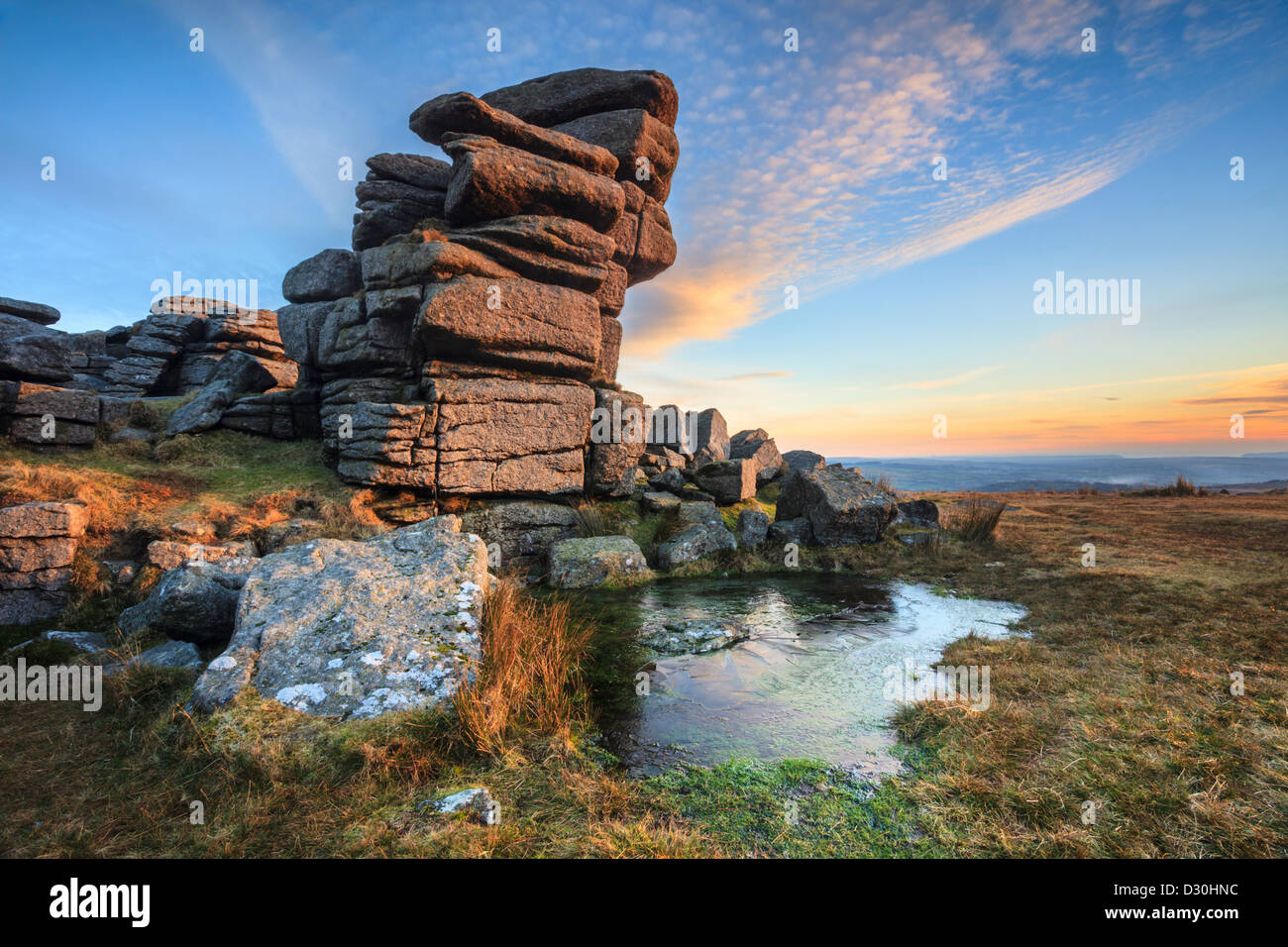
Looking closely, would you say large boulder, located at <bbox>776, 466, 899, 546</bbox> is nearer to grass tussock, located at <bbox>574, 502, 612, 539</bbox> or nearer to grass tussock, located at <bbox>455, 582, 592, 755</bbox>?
grass tussock, located at <bbox>574, 502, 612, 539</bbox>

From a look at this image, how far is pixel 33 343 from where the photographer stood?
1184cm

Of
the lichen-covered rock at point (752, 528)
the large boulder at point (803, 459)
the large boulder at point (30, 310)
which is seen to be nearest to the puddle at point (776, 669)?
the lichen-covered rock at point (752, 528)

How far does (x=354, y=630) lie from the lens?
21.9 ft

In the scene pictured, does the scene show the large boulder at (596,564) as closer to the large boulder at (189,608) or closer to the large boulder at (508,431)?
the large boulder at (508,431)

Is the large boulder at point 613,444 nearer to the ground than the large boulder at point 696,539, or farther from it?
farther from it

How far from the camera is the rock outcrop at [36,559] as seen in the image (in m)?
8.29

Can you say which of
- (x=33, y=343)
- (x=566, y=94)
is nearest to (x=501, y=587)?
(x=33, y=343)

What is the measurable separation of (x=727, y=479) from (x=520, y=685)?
51.4 feet

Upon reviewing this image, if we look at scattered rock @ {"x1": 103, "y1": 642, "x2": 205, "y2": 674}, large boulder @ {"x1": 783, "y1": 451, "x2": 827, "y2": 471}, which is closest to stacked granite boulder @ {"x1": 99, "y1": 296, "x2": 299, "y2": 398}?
scattered rock @ {"x1": 103, "y1": 642, "x2": 205, "y2": 674}

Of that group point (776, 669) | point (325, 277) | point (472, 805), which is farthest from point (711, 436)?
point (472, 805)

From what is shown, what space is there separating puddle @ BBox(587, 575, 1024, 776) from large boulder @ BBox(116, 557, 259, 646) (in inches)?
217

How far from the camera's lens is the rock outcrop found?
27.2 ft

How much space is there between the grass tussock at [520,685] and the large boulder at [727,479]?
1339 centimetres
